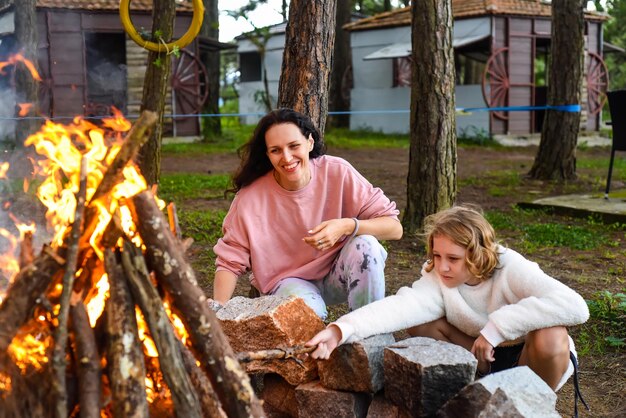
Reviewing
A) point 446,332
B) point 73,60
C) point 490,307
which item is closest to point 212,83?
point 73,60

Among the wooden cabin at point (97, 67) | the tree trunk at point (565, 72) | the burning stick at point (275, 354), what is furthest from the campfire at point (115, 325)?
the wooden cabin at point (97, 67)

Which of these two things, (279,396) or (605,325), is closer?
(279,396)

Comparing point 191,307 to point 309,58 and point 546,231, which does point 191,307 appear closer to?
point 309,58

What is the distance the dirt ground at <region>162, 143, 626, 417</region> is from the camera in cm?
369

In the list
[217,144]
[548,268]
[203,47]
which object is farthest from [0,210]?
[203,47]

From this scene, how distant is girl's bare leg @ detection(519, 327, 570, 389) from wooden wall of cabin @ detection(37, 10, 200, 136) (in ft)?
51.4

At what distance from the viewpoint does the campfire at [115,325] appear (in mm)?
2232

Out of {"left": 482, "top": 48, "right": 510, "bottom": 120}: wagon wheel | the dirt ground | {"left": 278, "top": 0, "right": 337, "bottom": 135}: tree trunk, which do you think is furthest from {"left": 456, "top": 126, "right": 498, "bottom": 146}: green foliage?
{"left": 278, "top": 0, "right": 337, "bottom": 135}: tree trunk

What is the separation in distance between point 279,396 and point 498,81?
16660 millimetres

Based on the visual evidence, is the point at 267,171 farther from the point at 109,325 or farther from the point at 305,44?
the point at 109,325

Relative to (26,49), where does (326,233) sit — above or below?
below

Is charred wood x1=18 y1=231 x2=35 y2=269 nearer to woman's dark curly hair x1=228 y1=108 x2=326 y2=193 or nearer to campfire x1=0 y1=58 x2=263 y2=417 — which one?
campfire x1=0 y1=58 x2=263 y2=417

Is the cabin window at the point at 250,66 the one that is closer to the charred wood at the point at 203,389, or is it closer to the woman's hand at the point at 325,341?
the woman's hand at the point at 325,341

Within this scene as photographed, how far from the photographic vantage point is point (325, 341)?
2.95 m
